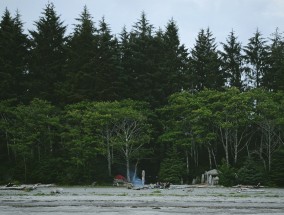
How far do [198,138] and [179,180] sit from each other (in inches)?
180

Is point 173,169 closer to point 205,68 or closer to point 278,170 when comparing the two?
point 278,170

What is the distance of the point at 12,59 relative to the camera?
50.8m

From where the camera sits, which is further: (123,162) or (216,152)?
(216,152)

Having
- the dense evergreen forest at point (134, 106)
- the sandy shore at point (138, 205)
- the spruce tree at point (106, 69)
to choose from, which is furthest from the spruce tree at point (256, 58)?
the sandy shore at point (138, 205)

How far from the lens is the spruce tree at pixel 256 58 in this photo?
184 feet

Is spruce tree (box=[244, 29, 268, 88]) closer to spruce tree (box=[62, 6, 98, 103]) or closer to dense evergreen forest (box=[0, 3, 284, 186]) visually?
dense evergreen forest (box=[0, 3, 284, 186])

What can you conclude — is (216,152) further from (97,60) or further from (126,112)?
(97,60)

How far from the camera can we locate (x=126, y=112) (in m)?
41.3

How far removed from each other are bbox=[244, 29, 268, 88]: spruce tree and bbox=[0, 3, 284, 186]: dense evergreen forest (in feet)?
0.46

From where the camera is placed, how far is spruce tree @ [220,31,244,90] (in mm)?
55625

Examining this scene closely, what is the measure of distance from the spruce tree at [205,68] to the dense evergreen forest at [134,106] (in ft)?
0.53

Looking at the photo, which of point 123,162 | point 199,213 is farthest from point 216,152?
point 199,213

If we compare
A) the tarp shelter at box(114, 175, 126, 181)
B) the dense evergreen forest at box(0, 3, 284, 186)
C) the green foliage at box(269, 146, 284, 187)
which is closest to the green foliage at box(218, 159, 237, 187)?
the dense evergreen forest at box(0, 3, 284, 186)

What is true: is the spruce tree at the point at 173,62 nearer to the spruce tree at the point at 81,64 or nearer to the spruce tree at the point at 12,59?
the spruce tree at the point at 81,64
